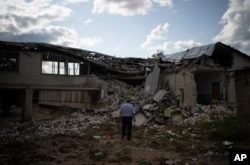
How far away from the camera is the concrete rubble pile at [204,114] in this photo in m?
17.2

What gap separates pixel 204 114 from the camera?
19.0 m

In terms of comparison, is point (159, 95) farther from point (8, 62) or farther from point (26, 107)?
point (8, 62)

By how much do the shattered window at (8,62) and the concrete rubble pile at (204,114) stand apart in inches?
457

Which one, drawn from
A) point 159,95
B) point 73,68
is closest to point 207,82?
point 159,95

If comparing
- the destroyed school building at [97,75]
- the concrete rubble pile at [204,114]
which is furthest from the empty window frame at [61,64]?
the concrete rubble pile at [204,114]

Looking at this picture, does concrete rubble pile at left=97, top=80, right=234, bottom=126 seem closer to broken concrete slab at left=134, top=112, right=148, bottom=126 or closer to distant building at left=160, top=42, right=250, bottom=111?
broken concrete slab at left=134, top=112, right=148, bottom=126

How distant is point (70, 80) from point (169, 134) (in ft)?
36.8

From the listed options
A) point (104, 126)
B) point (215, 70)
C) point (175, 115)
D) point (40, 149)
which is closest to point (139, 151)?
point (40, 149)

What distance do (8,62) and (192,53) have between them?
14.0 m

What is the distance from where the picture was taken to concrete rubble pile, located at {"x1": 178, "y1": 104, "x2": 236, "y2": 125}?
17.2 meters

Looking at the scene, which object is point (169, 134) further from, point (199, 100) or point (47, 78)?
point (199, 100)

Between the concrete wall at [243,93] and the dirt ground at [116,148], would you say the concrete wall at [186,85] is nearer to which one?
the dirt ground at [116,148]

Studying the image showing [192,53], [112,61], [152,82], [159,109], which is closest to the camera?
[159,109]

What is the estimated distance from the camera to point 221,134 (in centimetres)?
1159
